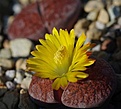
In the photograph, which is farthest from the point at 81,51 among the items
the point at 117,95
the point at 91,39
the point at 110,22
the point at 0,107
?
the point at 110,22

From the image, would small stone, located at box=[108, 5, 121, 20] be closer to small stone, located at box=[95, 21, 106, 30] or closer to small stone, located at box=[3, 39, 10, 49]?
small stone, located at box=[95, 21, 106, 30]

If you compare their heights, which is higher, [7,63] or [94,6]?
[94,6]

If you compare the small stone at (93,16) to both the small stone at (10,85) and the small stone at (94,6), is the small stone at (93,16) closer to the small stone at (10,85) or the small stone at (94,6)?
the small stone at (94,6)

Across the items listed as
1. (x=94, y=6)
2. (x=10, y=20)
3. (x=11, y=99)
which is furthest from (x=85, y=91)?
(x=10, y=20)

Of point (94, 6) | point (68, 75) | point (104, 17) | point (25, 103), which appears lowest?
point (25, 103)

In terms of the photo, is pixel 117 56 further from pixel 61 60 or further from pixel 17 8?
pixel 17 8

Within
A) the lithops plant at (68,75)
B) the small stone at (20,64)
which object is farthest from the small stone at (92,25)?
the lithops plant at (68,75)

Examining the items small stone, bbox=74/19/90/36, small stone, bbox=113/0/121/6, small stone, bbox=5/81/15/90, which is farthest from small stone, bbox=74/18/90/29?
small stone, bbox=5/81/15/90
